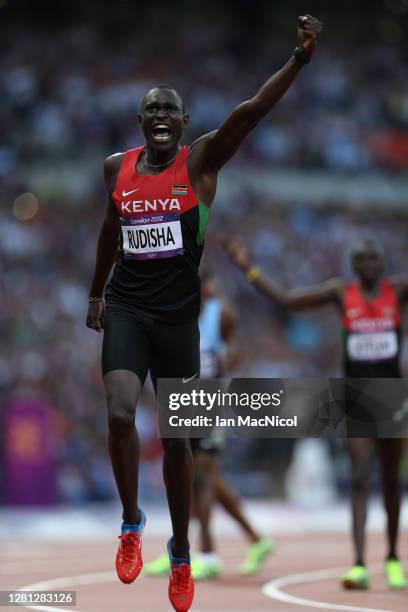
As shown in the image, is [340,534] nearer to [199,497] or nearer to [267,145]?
[199,497]

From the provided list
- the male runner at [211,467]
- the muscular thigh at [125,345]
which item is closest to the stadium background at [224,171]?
the male runner at [211,467]

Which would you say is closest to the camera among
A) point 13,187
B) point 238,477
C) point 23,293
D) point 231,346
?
point 231,346

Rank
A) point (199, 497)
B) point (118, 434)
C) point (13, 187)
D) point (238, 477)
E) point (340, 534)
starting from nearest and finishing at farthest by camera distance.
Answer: point (118, 434)
point (199, 497)
point (340, 534)
point (238, 477)
point (13, 187)

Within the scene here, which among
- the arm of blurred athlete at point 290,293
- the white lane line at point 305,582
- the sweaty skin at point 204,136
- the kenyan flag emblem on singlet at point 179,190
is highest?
the sweaty skin at point 204,136

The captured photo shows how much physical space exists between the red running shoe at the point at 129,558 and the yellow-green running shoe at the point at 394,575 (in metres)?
3.13

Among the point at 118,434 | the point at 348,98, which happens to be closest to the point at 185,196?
the point at 118,434

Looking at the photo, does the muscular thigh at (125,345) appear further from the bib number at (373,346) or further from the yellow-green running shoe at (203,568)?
the yellow-green running shoe at (203,568)

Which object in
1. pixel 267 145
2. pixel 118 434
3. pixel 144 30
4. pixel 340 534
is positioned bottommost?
pixel 340 534

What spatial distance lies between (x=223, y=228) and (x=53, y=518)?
38.4 ft

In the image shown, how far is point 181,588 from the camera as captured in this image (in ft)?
21.4

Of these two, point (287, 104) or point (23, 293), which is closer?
point (23, 293)

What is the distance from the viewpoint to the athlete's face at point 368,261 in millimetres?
9414

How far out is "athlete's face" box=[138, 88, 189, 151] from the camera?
6438 millimetres

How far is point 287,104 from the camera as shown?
30125mm
